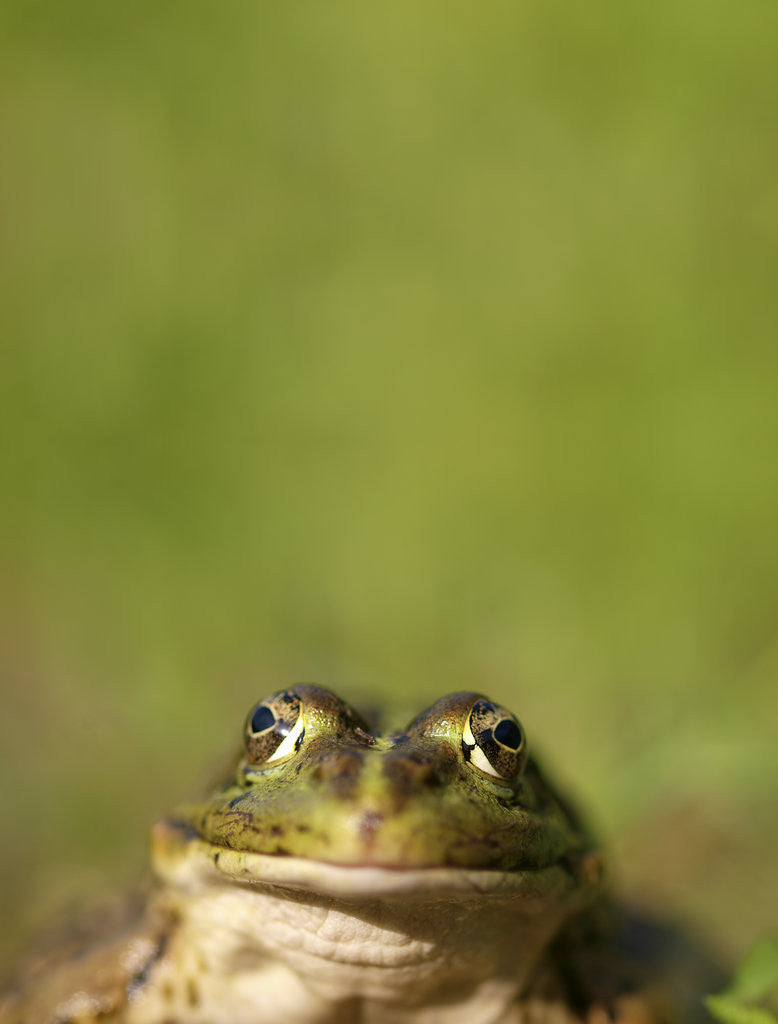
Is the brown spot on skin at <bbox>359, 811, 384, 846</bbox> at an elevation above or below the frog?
above

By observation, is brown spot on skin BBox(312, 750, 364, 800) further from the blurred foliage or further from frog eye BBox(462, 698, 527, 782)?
the blurred foliage

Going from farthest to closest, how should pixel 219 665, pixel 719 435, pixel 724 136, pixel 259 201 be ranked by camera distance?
pixel 259 201
pixel 724 136
pixel 719 435
pixel 219 665

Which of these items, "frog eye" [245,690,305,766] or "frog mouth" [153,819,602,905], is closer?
"frog mouth" [153,819,602,905]

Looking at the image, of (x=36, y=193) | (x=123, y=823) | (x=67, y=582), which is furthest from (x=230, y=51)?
(x=123, y=823)

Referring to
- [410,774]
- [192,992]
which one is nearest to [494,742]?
[410,774]

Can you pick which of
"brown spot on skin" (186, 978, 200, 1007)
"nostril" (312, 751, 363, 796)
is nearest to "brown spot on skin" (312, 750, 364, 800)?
"nostril" (312, 751, 363, 796)

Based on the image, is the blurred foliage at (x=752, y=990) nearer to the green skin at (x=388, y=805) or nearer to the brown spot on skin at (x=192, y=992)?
the green skin at (x=388, y=805)

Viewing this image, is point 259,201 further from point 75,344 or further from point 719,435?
point 719,435
